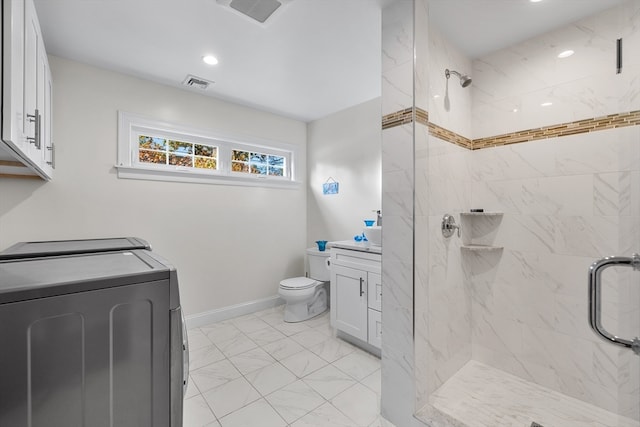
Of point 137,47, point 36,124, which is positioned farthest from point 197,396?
point 137,47

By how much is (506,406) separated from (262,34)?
282 cm

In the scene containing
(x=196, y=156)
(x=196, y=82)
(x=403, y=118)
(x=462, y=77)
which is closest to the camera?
(x=403, y=118)

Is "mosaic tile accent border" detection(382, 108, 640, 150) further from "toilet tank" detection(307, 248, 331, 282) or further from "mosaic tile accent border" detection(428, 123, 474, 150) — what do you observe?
"toilet tank" detection(307, 248, 331, 282)

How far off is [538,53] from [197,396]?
126 inches

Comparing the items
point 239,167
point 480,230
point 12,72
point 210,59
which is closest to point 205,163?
point 239,167

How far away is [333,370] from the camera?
6.99 ft

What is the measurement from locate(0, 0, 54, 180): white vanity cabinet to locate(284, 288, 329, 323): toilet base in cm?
229

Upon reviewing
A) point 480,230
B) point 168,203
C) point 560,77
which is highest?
point 560,77

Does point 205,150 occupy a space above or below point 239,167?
above

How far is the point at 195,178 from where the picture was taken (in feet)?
9.41

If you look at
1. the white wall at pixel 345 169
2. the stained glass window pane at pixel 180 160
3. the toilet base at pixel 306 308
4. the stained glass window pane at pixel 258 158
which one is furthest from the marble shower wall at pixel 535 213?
the stained glass window pane at pixel 180 160

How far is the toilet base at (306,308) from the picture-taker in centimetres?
300

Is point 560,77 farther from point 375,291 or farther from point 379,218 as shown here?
point 375,291

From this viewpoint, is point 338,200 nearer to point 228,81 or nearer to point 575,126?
point 228,81
